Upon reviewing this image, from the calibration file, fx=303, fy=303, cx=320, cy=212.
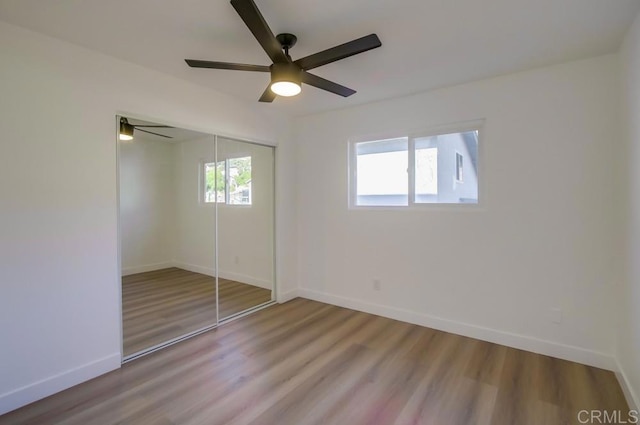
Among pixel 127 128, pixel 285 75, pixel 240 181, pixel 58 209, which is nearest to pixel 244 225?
pixel 240 181

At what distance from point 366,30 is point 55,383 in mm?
3288

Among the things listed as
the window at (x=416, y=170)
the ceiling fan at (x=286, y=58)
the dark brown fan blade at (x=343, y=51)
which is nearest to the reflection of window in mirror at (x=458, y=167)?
the window at (x=416, y=170)

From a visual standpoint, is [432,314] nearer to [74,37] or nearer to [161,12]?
[161,12]

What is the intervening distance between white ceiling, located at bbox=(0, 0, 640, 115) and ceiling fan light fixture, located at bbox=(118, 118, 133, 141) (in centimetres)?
51

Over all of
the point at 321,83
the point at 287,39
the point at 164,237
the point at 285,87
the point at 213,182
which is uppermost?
the point at 287,39

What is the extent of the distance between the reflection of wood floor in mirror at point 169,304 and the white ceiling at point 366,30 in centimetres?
194

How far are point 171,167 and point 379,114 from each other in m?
2.38

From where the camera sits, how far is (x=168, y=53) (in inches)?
94.3

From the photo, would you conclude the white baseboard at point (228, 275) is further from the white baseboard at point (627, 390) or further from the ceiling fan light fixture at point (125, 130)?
the white baseboard at point (627, 390)

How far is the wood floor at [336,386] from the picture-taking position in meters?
1.91

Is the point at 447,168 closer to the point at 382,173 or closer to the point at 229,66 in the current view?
the point at 382,173

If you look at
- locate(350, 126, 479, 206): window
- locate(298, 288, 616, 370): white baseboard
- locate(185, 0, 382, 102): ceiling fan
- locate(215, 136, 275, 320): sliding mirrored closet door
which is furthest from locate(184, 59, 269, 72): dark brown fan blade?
locate(298, 288, 616, 370): white baseboard

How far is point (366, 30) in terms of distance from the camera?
6.73 feet

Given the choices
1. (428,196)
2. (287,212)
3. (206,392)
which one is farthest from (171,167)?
(428,196)
